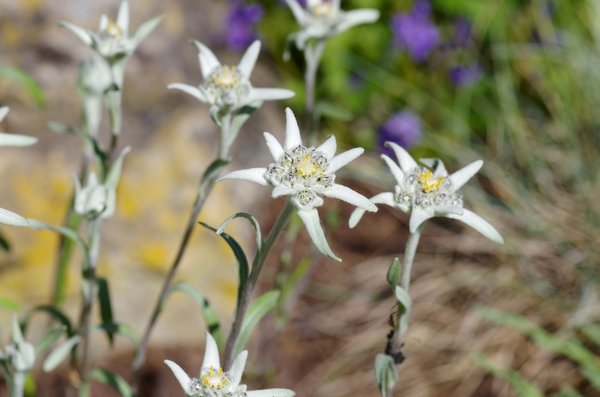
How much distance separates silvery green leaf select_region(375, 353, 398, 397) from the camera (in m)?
1.76

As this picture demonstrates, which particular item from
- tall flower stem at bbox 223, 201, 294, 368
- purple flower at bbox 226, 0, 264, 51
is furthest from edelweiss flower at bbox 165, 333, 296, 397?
purple flower at bbox 226, 0, 264, 51

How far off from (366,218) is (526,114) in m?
1.20

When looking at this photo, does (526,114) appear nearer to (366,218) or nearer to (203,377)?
(366,218)

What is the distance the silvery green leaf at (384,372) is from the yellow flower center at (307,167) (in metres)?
0.43

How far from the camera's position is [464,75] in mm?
4773

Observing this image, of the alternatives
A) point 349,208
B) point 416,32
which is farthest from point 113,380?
point 416,32

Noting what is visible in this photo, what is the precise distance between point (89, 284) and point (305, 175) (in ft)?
2.78

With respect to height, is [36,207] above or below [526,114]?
below

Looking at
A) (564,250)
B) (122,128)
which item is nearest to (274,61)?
(122,128)

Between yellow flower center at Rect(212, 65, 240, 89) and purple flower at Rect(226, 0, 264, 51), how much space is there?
2446 mm

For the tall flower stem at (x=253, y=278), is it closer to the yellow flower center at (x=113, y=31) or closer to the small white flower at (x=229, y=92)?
the small white flower at (x=229, y=92)

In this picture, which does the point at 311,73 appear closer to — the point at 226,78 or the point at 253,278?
the point at 226,78

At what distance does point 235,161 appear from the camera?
4.35m

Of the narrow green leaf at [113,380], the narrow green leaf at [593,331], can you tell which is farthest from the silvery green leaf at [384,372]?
the narrow green leaf at [593,331]
